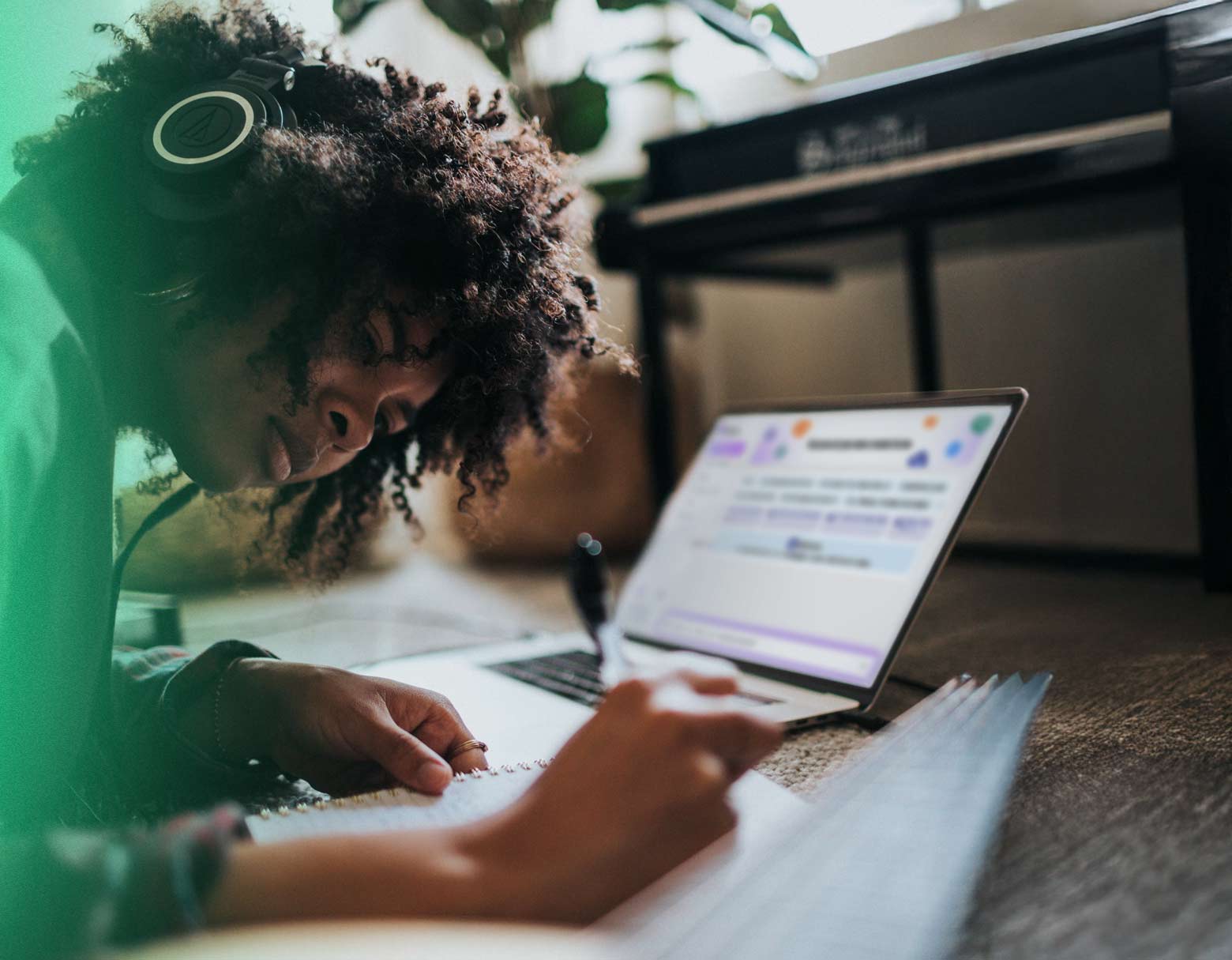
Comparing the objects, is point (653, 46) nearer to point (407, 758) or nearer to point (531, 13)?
point (531, 13)

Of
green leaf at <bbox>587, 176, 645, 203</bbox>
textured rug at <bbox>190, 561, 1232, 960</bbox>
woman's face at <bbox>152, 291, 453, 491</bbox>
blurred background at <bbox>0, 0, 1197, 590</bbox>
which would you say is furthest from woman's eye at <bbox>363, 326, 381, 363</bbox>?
green leaf at <bbox>587, 176, 645, 203</bbox>

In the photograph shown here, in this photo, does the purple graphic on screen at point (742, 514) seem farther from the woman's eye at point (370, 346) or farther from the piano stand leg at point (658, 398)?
the piano stand leg at point (658, 398)

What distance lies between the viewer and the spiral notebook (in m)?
0.43

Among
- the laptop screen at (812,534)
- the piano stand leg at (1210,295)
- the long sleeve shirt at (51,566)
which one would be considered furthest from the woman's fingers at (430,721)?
the piano stand leg at (1210,295)

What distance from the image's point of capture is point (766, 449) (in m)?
0.86

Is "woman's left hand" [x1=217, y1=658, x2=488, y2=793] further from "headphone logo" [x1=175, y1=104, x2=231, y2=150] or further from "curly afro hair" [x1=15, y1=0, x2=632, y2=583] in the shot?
"headphone logo" [x1=175, y1=104, x2=231, y2=150]

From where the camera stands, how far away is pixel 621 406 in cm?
152

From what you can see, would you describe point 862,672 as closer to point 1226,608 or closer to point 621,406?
point 1226,608

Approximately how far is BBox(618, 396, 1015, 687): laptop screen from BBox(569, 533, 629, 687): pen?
0.07 metres

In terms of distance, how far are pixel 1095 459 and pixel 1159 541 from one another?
0.44ft

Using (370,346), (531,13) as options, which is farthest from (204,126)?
(531,13)

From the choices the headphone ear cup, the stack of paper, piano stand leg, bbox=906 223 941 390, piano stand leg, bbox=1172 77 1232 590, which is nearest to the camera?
the stack of paper

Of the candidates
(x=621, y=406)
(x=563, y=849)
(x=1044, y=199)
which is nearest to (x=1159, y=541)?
(x=1044, y=199)

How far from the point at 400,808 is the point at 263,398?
0.87ft
